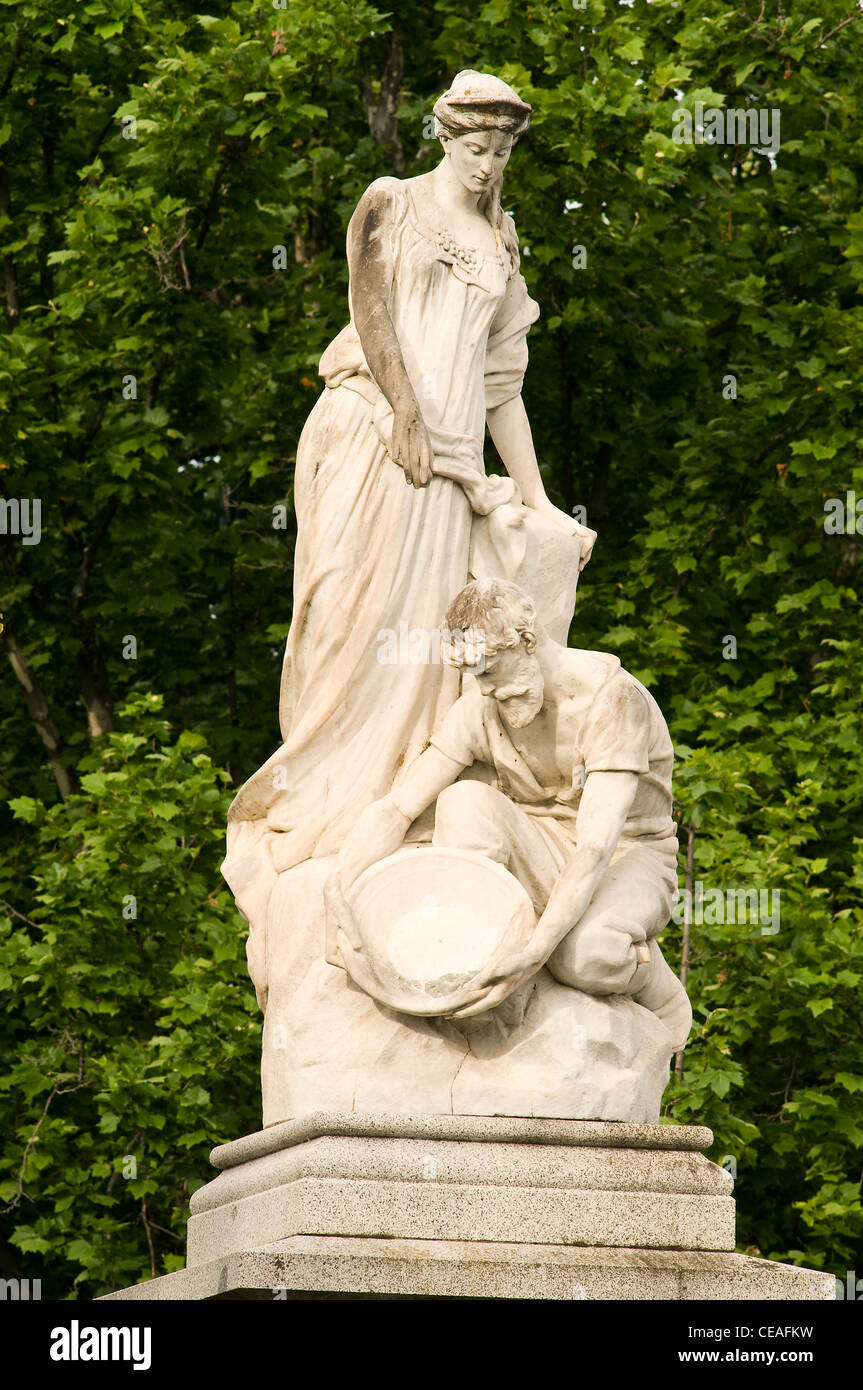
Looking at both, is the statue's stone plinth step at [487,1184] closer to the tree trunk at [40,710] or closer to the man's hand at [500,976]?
the man's hand at [500,976]

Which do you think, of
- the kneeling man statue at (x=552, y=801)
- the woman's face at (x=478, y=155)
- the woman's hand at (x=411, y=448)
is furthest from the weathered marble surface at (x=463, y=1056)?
the woman's face at (x=478, y=155)

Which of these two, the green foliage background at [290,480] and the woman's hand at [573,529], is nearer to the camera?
the woman's hand at [573,529]

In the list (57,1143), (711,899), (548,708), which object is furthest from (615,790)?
(57,1143)

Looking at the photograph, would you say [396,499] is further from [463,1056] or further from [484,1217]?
[484,1217]

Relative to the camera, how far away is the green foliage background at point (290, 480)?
12.8m

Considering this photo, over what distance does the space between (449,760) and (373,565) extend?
70cm

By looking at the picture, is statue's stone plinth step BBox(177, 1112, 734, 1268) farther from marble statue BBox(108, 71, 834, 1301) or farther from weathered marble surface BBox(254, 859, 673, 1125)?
weathered marble surface BBox(254, 859, 673, 1125)

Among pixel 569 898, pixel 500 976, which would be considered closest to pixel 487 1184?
pixel 500 976

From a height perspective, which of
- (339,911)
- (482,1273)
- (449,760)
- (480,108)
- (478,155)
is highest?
(480,108)

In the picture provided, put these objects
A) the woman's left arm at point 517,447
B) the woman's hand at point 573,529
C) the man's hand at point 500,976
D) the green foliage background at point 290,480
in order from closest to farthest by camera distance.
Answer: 1. the man's hand at point 500,976
2. the woman's hand at point 573,529
3. the woman's left arm at point 517,447
4. the green foliage background at point 290,480

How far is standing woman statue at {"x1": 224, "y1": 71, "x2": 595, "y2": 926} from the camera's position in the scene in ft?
27.7

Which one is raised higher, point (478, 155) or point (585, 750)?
point (478, 155)

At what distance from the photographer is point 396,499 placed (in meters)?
8.52

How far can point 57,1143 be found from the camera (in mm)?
12922
